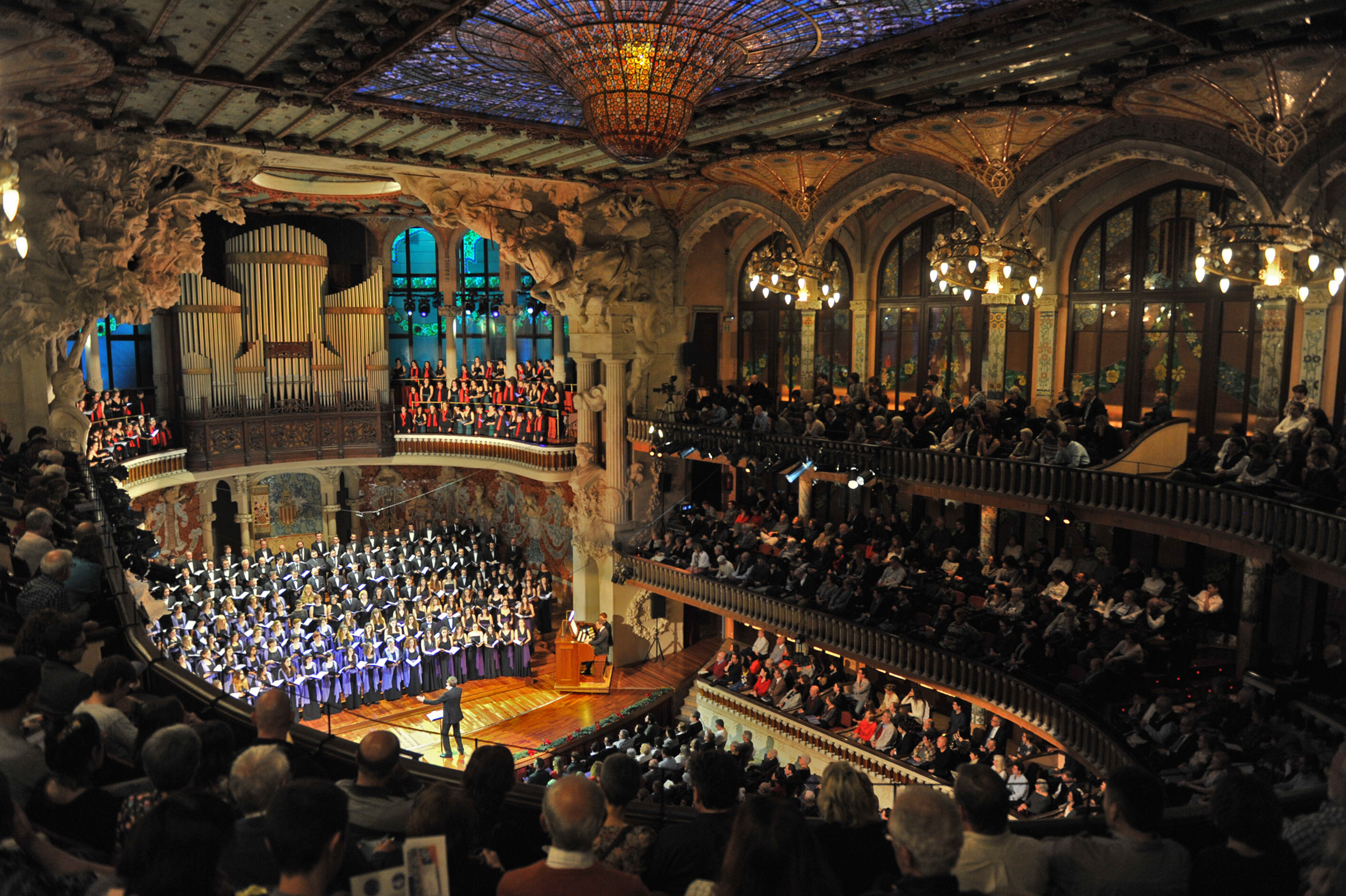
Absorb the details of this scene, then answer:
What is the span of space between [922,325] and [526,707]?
1105 cm

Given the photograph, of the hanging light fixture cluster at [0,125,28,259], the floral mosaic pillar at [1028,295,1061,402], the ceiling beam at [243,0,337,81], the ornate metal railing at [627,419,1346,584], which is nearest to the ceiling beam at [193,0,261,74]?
the ceiling beam at [243,0,337,81]

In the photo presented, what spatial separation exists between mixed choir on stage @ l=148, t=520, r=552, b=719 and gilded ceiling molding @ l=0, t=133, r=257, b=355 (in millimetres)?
5504

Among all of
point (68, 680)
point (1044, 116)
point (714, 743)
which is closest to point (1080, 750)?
point (714, 743)

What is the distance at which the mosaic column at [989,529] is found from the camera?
649 inches

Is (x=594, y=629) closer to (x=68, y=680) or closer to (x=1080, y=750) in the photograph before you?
(x=1080, y=750)

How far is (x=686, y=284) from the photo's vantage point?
21766 millimetres

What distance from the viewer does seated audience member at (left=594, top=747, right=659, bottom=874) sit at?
3.40 metres

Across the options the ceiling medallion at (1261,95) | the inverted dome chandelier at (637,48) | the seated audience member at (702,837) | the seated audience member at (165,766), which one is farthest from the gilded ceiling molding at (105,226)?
the ceiling medallion at (1261,95)

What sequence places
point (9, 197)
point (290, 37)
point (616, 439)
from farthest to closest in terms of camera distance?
point (616, 439), point (290, 37), point (9, 197)

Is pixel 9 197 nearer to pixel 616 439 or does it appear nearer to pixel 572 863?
pixel 572 863

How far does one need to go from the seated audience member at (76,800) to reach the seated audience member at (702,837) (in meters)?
1.82

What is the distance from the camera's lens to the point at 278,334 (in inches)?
904

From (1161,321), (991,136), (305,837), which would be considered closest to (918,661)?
(1161,321)

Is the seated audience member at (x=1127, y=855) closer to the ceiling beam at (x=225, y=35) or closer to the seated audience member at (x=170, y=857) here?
the seated audience member at (x=170, y=857)
